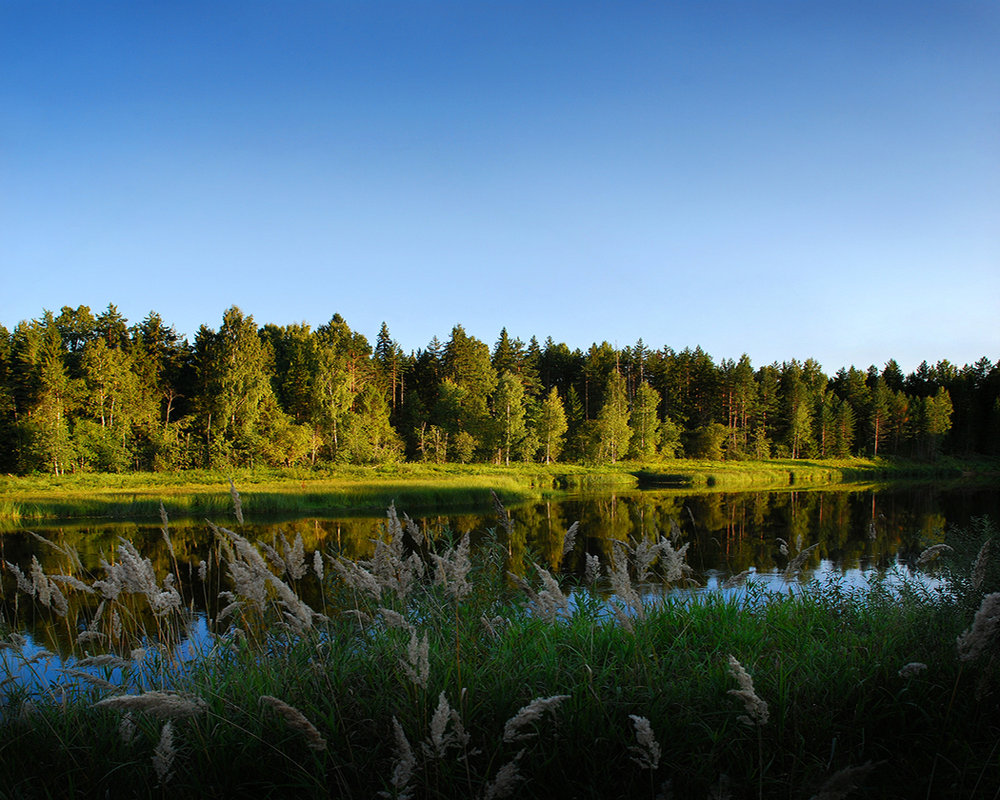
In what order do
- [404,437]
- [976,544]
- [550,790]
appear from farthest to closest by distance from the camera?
[404,437] < [976,544] < [550,790]

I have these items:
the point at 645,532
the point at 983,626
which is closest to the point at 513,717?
the point at 983,626

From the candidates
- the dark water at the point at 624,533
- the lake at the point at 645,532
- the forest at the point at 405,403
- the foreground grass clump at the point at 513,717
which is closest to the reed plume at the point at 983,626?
the foreground grass clump at the point at 513,717

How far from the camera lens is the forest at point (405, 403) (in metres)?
45.2

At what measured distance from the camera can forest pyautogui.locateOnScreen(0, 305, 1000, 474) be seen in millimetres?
45219

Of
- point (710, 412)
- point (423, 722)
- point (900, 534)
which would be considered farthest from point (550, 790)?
point (710, 412)

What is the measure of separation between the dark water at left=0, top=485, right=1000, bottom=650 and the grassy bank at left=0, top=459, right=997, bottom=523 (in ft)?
9.12

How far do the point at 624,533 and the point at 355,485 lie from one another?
60.6 ft

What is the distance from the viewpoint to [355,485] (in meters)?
34.1

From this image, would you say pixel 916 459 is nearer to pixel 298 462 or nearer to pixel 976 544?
pixel 298 462

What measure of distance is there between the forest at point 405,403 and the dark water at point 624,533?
2199 centimetres

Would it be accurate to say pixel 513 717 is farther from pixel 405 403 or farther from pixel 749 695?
pixel 405 403

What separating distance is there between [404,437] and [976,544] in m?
61.5

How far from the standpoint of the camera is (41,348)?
1738 inches

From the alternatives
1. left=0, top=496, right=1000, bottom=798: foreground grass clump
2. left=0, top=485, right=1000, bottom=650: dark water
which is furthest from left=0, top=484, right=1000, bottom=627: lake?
left=0, top=496, right=1000, bottom=798: foreground grass clump
